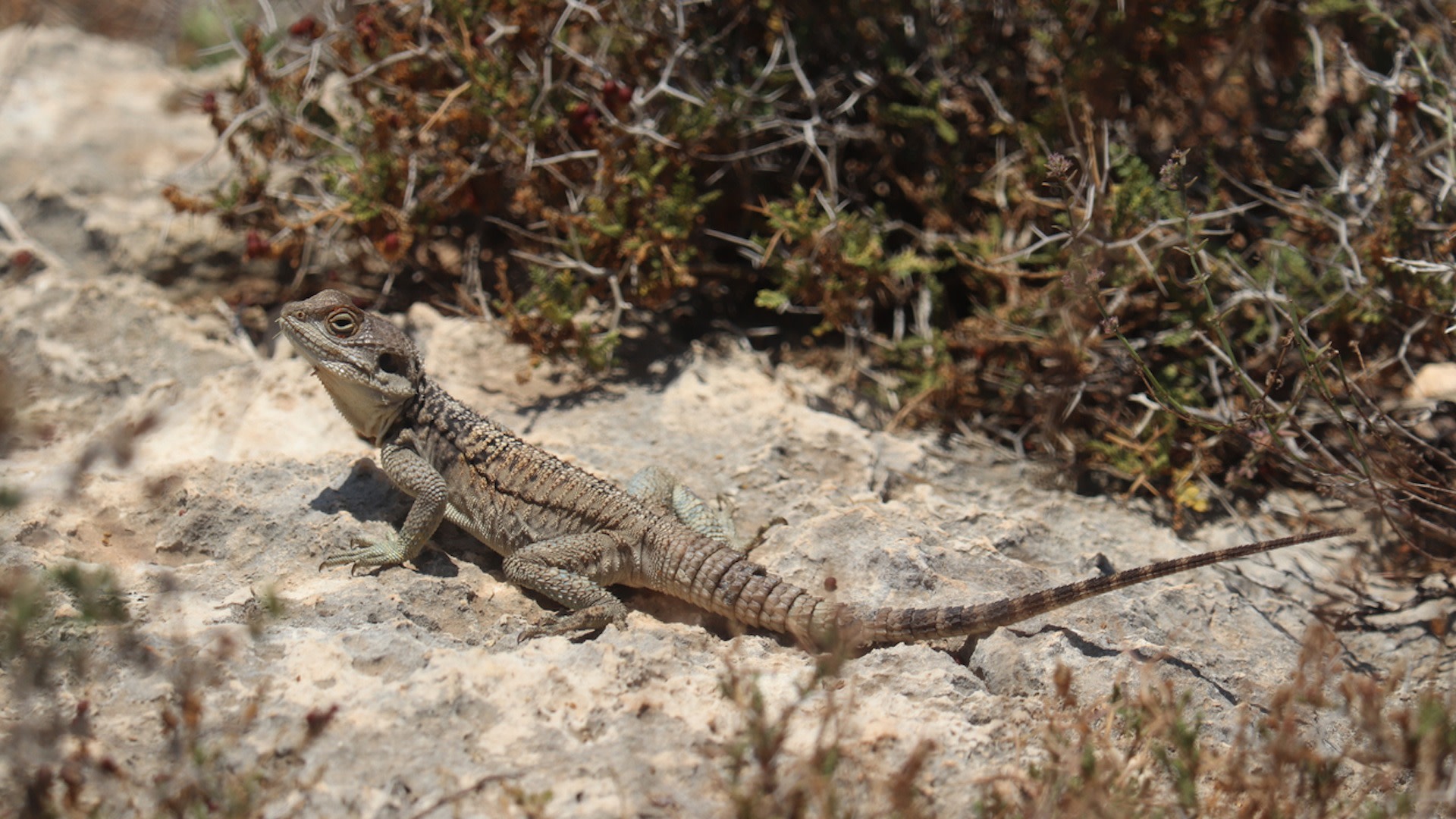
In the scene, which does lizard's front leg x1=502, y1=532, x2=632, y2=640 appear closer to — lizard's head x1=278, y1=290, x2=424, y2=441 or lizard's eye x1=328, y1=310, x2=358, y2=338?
lizard's head x1=278, y1=290, x2=424, y2=441

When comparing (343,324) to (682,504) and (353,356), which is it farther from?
(682,504)

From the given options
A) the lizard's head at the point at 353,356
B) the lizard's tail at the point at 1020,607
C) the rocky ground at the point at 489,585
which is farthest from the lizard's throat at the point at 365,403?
the lizard's tail at the point at 1020,607

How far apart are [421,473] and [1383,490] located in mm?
4398

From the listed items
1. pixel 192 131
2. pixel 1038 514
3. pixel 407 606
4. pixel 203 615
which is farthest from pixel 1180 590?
pixel 192 131

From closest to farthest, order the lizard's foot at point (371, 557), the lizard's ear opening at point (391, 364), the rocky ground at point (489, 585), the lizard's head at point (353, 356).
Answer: the rocky ground at point (489, 585)
the lizard's foot at point (371, 557)
the lizard's head at point (353, 356)
the lizard's ear opening at point (391, 364)

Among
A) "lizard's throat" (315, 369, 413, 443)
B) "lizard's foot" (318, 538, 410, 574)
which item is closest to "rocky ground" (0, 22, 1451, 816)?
"lizard's foot" (318, 538, 410, 574)

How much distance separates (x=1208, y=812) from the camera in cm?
324

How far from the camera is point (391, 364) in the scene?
4.67m

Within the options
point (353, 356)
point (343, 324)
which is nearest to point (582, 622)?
point (353, 356)

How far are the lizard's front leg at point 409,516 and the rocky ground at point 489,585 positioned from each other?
0.09m

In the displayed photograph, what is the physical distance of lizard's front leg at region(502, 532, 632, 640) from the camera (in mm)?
4016

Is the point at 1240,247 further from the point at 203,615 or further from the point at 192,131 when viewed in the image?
the point at 192,131

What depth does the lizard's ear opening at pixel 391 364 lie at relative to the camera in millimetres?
4629

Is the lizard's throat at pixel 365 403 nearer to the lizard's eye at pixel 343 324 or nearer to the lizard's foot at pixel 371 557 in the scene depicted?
the lizard's eye at pixel 343 324
